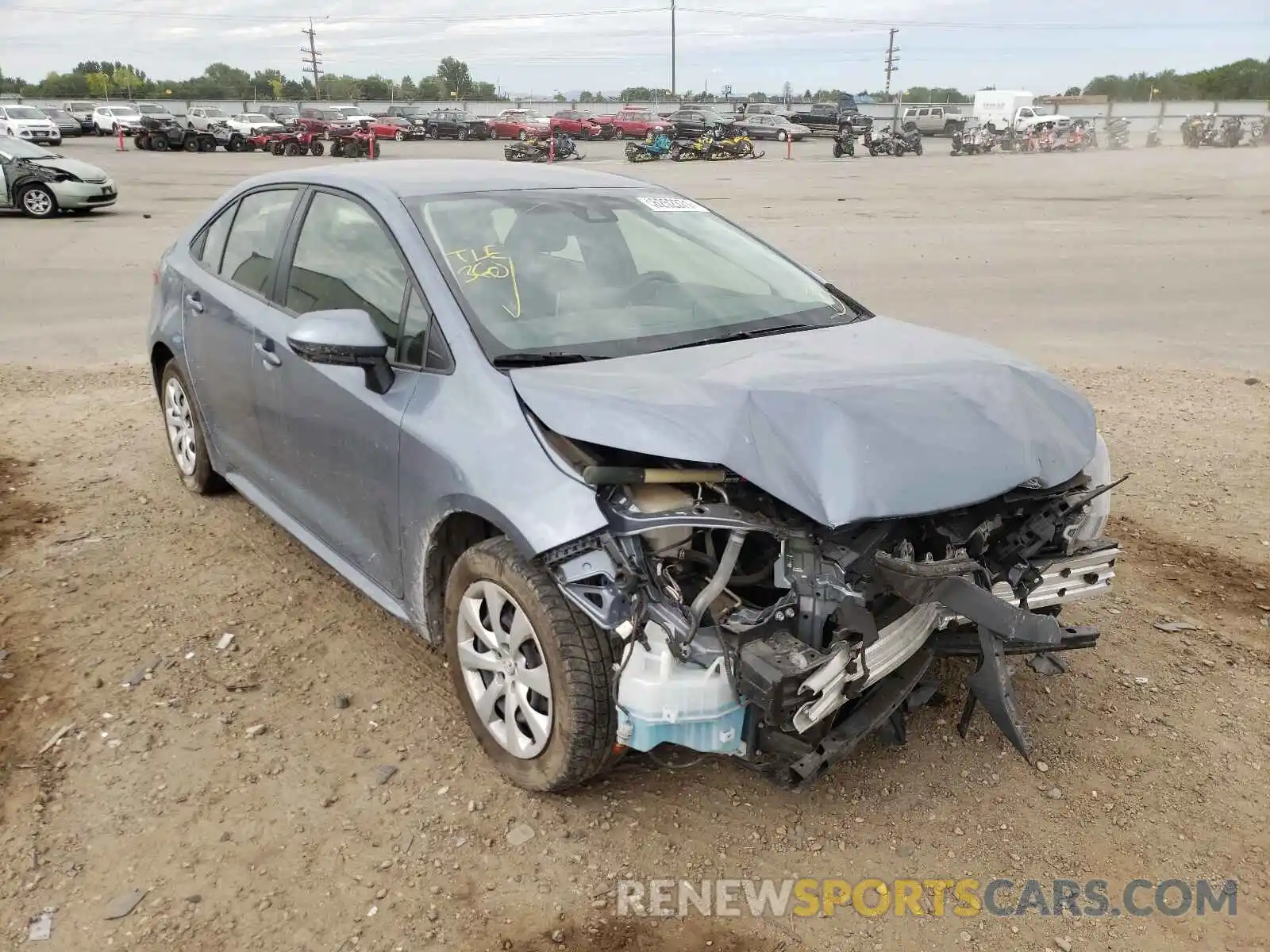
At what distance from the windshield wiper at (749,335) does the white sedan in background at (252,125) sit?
4097cm

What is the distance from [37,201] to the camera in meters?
17.1

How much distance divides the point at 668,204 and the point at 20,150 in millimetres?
17756

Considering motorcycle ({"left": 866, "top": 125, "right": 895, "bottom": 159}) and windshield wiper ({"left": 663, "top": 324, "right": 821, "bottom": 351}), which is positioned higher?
motorcycle ({"left": 866, "top": 125, "right": 895, "bottom": 159})

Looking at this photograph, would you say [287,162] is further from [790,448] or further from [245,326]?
[790,448]

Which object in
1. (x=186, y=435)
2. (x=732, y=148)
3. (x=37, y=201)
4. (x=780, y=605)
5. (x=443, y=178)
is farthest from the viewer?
(x=732, y=148)

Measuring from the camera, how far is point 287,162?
33344mm

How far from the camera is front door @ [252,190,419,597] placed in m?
3.26

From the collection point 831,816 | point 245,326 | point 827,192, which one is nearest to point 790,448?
point 831,816

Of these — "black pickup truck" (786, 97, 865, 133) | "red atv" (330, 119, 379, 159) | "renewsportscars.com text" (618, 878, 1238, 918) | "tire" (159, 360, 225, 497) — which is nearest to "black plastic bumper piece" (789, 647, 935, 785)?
"renewsportscars.com text" (618, 878, 1238, 918)

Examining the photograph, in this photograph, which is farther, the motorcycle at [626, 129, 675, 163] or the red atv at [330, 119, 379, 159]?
the red atv at [330, 119, 379, 159]

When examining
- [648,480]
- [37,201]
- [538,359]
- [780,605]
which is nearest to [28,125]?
[37,201]

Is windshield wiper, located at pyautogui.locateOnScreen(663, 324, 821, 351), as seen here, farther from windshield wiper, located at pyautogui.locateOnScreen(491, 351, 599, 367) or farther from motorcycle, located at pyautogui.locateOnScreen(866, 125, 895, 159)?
motorcycle, located at pyautogui.locateOnScreen(866, 125, 895, 159)

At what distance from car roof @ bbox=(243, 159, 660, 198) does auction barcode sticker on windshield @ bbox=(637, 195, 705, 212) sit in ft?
0.42

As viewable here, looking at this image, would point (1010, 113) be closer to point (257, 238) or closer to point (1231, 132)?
point (1231, 132)
